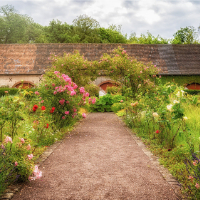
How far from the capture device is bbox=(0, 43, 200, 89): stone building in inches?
848

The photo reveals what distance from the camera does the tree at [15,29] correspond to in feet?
118

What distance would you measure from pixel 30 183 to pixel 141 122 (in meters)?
5.34

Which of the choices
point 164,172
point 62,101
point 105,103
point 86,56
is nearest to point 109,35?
point 86,56

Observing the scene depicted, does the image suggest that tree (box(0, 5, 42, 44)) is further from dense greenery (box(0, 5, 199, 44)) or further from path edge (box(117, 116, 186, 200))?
path edge (box(117, 116, 186, 200))

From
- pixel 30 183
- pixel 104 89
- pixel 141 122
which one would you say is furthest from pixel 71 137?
pixel 104 89

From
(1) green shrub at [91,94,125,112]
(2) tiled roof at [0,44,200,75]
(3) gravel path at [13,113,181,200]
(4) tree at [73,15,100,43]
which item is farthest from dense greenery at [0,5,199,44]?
(3) gravel path at [13,113,181,200]

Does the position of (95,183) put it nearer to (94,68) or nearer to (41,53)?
(94,68)

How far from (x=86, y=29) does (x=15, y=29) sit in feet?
37.5

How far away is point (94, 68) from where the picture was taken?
513 inches

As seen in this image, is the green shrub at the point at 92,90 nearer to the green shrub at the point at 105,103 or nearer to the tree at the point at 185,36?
the green shrub at the point at 105,103

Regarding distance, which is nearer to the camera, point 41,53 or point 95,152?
point 95,152

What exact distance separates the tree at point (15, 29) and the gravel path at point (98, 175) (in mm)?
33500

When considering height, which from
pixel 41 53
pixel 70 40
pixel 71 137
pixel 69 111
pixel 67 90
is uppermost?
pixel 70 40

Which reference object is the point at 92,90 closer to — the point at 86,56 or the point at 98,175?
the point at 86,56
